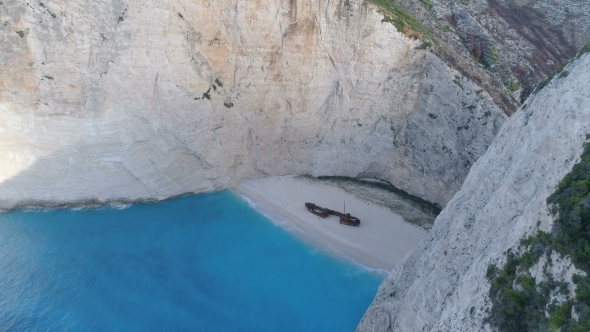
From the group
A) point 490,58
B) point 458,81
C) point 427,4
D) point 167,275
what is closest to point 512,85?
point 490,58

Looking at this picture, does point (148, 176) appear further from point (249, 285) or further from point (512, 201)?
point (512, 201)

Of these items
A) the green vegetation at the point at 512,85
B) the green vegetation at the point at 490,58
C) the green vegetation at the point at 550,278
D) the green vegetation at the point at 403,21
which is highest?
the green vegetation at the point at 403,21

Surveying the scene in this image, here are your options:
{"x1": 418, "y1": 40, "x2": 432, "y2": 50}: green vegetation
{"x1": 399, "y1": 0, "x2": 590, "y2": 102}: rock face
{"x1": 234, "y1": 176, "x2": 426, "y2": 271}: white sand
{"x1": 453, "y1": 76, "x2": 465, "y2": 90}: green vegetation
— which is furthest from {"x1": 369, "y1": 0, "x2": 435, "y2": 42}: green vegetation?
{"x1": 234, "y1": 176, "x2": 426, "y2": 271}: white sand

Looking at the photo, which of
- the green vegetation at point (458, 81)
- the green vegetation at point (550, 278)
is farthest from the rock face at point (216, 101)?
the green vegetation at point (550, 278)

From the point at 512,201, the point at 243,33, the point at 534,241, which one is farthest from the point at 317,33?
the point at 534,241

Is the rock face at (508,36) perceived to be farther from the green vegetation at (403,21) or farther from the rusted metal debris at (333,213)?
the rusted metal debris at (333,213)

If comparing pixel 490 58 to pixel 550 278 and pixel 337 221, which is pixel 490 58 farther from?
pixel 550 278
